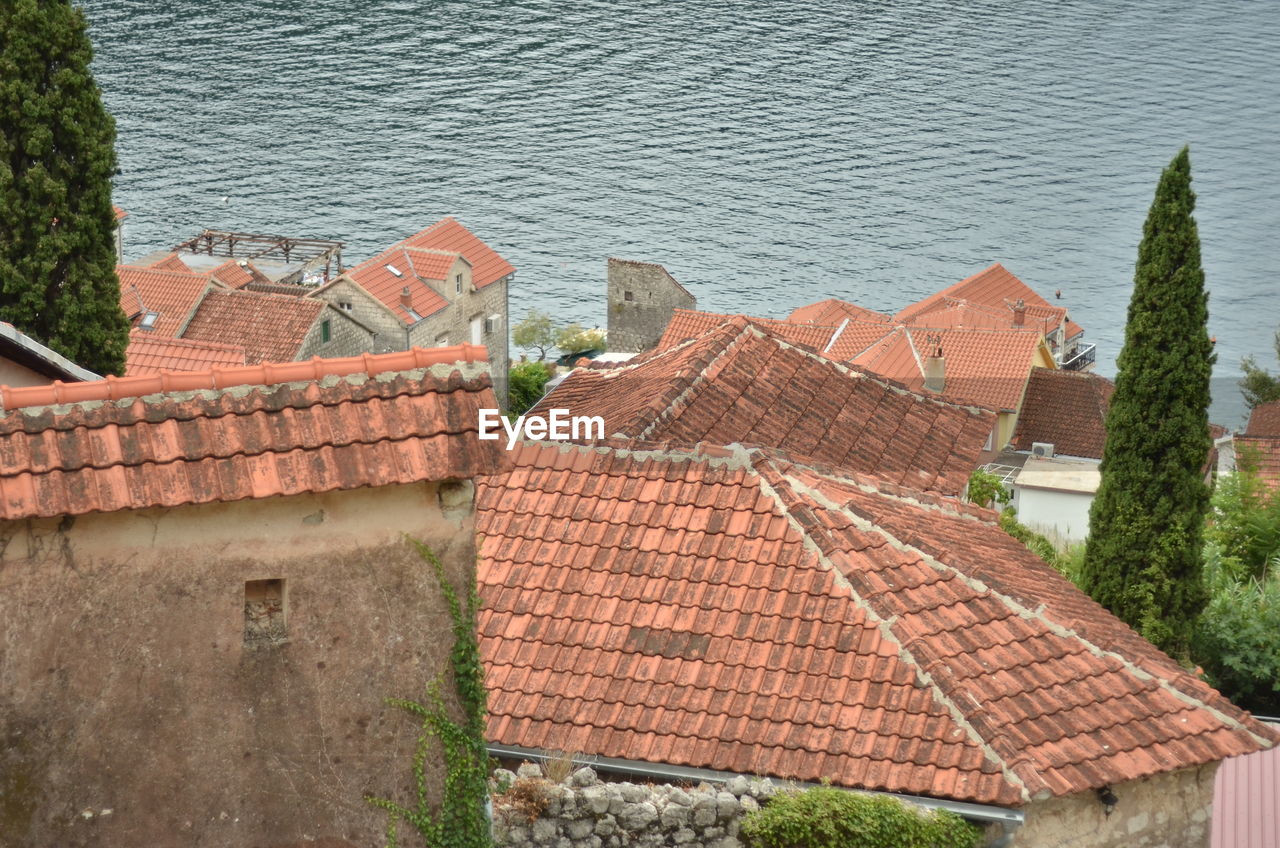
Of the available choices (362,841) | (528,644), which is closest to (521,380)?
(528,644)

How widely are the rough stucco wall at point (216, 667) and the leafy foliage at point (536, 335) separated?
247ft

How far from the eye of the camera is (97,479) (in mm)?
7363

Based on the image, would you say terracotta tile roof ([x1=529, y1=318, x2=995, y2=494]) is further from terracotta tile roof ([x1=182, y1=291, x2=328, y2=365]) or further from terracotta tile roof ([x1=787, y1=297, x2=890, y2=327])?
terracotta tile roof ([x1=787, y1=297, x2=890, y2=327])

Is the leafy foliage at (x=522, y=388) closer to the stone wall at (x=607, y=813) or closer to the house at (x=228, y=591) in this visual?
the stone wall at (x=607, y=813)

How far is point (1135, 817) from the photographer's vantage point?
42.7ft

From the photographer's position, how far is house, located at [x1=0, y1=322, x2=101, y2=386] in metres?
10.2

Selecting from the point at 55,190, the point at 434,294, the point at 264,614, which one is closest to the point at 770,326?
the point at 434,294

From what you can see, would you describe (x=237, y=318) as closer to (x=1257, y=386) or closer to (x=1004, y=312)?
(x=1004, y=312)

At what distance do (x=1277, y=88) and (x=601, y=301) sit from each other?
7521 centimetres

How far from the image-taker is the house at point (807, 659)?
12469 millimetres

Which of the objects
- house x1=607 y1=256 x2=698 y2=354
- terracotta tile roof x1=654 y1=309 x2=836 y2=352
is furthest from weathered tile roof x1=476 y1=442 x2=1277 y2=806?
house x1=607 y1=256 x2=698 y2=354

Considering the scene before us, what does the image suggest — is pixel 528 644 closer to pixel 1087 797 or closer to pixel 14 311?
pixel 1087 797

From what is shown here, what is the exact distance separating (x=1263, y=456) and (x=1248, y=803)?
2268 centimetres

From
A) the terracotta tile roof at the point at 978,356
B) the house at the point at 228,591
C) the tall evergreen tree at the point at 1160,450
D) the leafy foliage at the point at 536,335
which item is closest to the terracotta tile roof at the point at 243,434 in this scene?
the house at the point at 228,591
